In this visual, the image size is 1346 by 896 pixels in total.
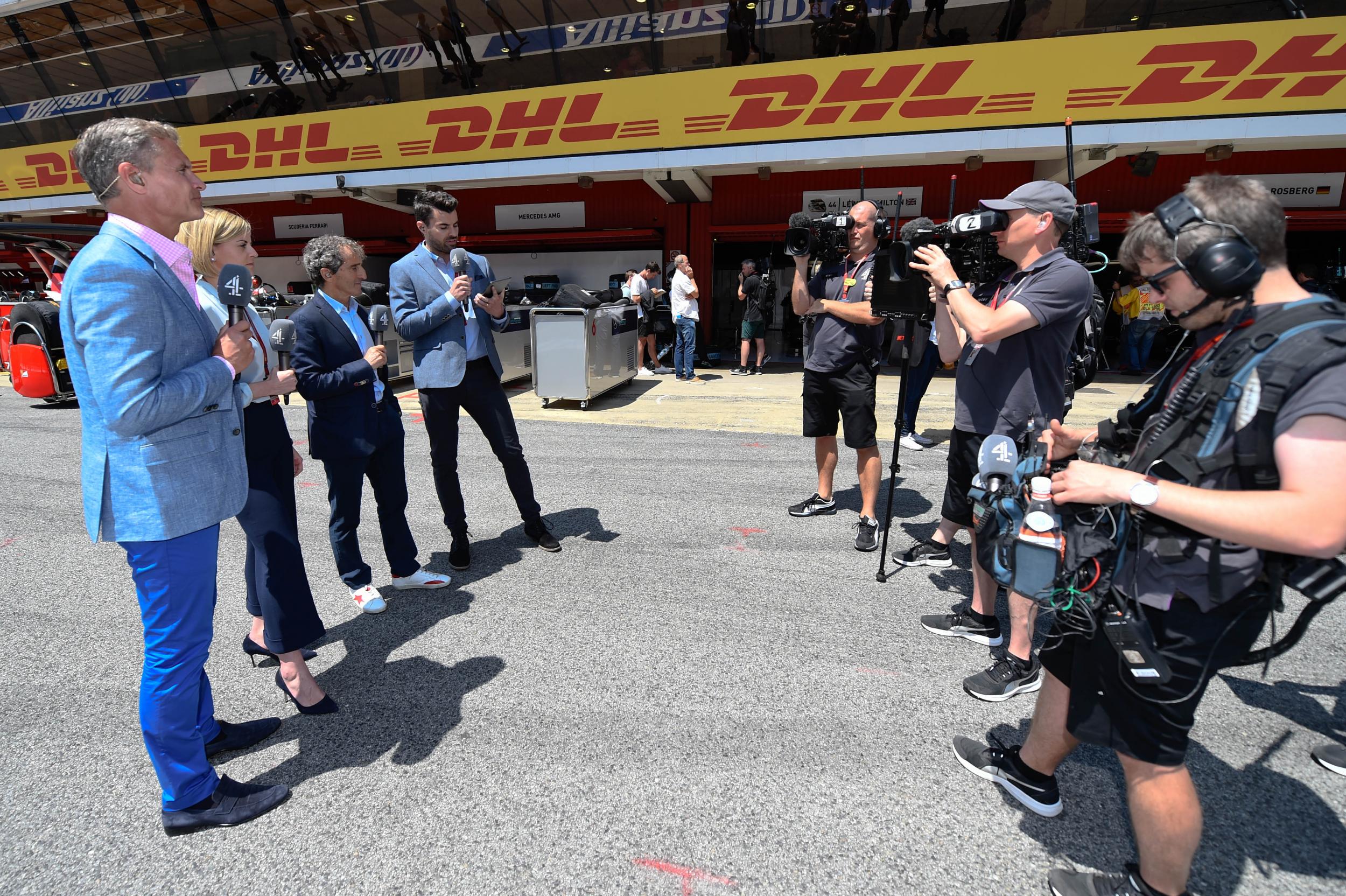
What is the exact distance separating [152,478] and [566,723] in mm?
1550

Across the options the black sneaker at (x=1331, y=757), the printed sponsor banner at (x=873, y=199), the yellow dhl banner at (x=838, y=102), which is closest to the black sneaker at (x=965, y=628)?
the black sneaker at (x=1331, y=757)

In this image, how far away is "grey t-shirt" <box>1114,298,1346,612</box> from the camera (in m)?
1.13

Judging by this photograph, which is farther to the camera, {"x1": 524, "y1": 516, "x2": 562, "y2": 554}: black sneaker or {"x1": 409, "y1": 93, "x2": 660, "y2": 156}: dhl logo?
{"x1": 409, "y1": 93, "x2": 660, "y2": 156}: dhl logo

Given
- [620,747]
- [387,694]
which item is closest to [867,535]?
[620,747]

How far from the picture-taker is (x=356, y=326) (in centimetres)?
305

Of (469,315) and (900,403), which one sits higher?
(469,315)

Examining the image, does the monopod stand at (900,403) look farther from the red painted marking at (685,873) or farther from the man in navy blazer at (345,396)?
the man in navy blazer at (345,396)

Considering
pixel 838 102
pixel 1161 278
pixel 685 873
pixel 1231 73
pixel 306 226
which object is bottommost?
pixel 685 873

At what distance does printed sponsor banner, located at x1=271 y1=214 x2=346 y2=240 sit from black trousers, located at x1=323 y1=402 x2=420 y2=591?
48.4 feet

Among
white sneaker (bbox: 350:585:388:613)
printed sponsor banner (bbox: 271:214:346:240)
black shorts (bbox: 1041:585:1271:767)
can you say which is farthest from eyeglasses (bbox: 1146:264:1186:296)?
printed sponsor banner (bbox: 271:214:346:240)

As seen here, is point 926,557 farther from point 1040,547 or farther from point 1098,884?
point 1040,547

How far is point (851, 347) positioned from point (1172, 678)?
110 inches

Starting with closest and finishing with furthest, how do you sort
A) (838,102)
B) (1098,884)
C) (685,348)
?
1. (1098,884)
2. (838,102)
3. (685,348)

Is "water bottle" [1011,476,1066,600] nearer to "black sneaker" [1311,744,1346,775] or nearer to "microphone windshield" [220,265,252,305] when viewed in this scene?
"black sneaker" [1311,744,1346,775]
